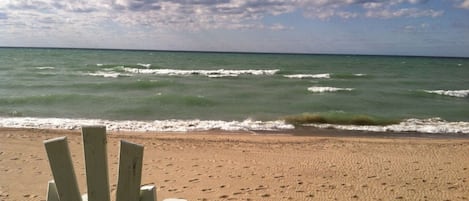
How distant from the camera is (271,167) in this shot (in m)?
7.58

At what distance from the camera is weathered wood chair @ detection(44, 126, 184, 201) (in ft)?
5.31

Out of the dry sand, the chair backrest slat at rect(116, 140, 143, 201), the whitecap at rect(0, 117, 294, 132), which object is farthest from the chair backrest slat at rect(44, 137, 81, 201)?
the whitecap at rect(0, 117, 294, 132)

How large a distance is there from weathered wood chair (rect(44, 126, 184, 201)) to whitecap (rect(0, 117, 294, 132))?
10.5 metres

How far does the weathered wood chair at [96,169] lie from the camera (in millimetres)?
1618

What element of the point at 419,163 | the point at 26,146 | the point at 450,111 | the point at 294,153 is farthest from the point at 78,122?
the point at 450,111

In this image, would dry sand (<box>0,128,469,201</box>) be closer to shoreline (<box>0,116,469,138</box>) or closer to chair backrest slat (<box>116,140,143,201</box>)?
shoreline (<box>0,116,469,138</box>)

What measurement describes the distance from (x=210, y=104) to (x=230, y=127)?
16.1 feet

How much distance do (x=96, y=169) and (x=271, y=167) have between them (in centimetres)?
611

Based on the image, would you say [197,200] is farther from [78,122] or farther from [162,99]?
[162,99]

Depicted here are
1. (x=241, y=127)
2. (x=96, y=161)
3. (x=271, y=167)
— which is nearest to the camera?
(x=96, y=161)

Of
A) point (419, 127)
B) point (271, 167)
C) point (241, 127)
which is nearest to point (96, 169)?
point (271, 167)

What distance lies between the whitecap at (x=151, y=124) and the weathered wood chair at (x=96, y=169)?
34.5 feet

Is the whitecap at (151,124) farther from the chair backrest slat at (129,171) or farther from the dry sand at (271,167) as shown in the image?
the chair backrest slat at (129,171)

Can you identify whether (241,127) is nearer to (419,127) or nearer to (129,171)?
(419,127)
